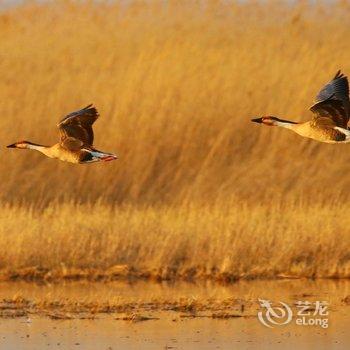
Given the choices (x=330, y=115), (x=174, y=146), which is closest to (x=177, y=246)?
(x=174, y=146)

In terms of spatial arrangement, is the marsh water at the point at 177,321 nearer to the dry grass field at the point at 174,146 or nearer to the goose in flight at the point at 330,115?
the dry grass field at the point at 174,146

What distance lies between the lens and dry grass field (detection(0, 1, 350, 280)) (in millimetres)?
13625

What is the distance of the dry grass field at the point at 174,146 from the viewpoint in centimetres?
1362

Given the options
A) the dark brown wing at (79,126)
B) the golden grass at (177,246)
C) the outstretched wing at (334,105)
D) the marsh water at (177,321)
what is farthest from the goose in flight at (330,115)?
the golden grass at (177,246)

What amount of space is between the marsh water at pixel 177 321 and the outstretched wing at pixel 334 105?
1514mm

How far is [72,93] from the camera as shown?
1738 centimetres

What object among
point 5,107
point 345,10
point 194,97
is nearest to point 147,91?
point 194,97

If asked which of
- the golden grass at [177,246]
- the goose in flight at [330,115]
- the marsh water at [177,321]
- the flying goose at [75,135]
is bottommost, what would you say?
the marsh water at [177,321]

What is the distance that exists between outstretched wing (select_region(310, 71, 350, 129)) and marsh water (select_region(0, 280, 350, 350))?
1514 millimetres

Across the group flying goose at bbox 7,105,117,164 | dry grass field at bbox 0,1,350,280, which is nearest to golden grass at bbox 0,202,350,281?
dry grass field at bbox 0,1,350,280

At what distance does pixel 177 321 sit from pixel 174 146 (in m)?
5.42

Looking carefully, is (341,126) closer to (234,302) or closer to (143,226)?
(234,302)

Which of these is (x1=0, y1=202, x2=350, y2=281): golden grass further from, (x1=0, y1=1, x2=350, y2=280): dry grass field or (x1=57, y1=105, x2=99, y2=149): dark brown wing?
(x1=57, y1=105, x2=99, y2=149): dark brown wing

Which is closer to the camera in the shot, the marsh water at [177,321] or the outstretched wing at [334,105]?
the outstretched wing at [334,105]
